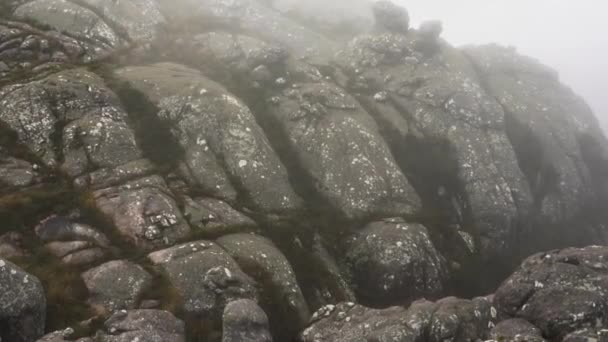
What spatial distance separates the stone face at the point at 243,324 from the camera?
72.1ft

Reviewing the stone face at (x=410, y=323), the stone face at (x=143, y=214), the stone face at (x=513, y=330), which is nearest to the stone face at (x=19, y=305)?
the stone face at (x=143, y=214)

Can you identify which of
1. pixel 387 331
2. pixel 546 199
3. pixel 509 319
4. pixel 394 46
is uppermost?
pixel 394 46

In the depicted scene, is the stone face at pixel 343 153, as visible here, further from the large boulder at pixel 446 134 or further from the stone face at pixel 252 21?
the stone face at pixel 252 21

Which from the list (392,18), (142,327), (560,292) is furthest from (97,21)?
(560,292)

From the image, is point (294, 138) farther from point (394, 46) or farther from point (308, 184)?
point (394, 46)

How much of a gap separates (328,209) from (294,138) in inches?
337

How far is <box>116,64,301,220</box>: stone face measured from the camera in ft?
111

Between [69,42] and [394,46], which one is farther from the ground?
[394,46]

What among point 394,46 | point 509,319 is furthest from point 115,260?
point 394,46

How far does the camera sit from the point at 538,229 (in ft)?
142

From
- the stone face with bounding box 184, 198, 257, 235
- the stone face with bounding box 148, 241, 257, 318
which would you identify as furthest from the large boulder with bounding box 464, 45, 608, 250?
the stone face with bounding box 148, 241, 257, 318

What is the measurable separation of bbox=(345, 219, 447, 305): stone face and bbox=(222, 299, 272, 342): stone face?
10.8m

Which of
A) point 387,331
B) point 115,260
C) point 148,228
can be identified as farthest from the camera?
point 148,228

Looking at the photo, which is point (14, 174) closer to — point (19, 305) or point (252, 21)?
point (19, 305)
